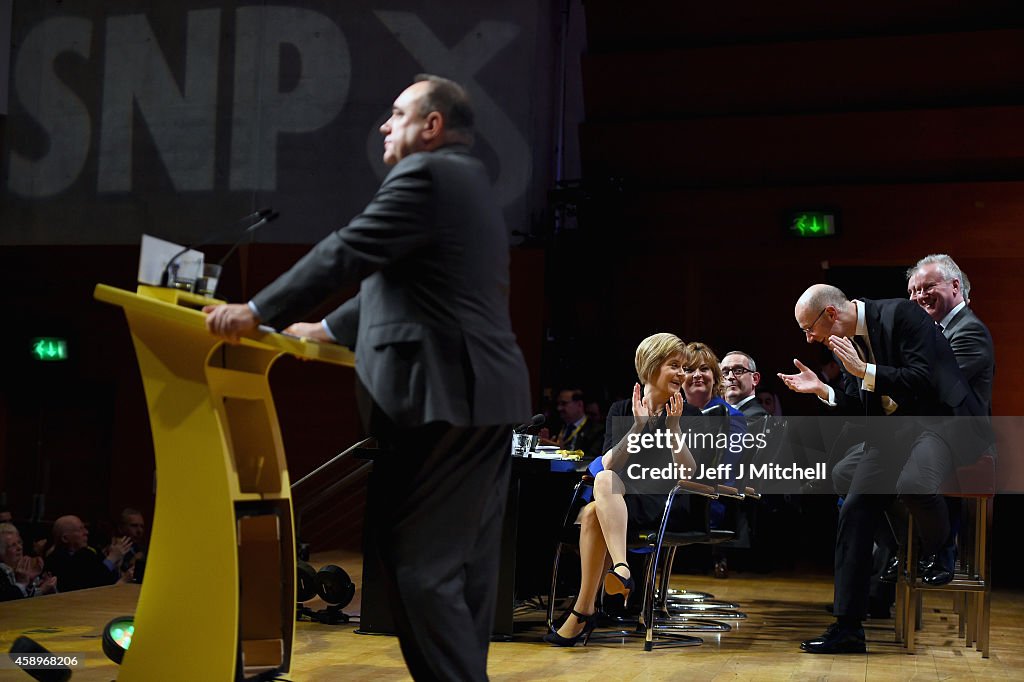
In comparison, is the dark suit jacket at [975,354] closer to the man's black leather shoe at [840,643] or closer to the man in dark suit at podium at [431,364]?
the man's black leather shoe at [840,643]

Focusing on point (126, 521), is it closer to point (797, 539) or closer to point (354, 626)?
point (354, 626)

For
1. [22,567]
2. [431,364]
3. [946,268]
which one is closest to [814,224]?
[946,268]

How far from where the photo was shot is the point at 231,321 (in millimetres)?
1966

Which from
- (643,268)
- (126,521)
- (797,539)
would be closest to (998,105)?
(643,268)

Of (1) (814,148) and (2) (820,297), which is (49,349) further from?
(2) (820,297)

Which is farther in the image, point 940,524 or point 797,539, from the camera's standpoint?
point 797,539

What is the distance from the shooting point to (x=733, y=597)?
582 centimetres

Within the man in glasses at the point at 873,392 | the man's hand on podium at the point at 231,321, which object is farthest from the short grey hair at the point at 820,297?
the man's hand on podium at the point at 231,321

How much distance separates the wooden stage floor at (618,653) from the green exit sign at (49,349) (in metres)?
4.84

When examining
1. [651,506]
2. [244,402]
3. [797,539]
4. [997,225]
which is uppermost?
[997,225]

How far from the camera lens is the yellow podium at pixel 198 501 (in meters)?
2.18

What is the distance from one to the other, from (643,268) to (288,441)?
3.16 metres

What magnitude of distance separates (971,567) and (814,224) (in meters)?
4.01

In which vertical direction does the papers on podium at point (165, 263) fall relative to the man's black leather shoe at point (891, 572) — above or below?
above
